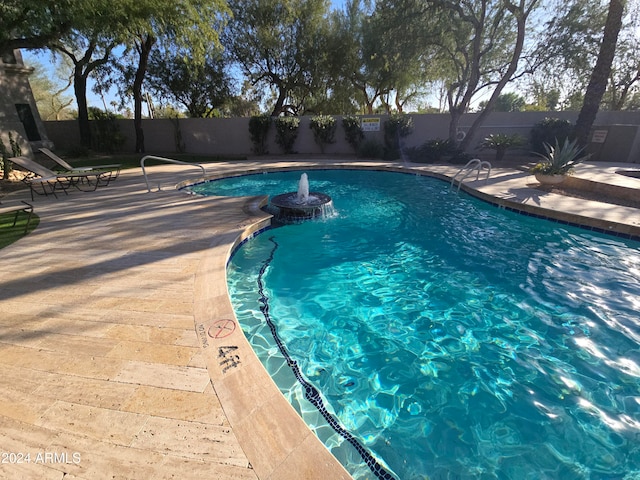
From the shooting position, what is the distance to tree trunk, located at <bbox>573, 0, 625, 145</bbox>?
971 cm

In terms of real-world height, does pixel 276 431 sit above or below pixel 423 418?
above

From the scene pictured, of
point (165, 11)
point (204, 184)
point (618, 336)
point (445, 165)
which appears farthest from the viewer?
point (445, 165)

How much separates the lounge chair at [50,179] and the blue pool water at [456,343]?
228 inches

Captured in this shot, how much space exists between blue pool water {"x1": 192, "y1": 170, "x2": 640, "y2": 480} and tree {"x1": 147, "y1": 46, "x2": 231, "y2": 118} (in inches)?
645

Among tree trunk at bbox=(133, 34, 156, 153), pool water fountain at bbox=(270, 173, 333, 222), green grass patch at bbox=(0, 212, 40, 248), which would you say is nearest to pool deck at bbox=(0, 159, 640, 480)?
green grass patch at bbox=(0, 212, 40, 248)

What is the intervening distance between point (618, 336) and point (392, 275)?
98.0 inches

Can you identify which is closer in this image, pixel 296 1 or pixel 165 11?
pixel 165 11

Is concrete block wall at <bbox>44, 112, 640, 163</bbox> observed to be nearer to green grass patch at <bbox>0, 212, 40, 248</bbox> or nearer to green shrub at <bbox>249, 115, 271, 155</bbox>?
green shrub at <bbox>249, 115, 271, 155</bbox>

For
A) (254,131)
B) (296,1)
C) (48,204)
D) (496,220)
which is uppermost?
(296,1)

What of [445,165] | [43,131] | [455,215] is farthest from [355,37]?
[43,131]

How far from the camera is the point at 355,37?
16.7 metres

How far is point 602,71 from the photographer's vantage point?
33.6 ft

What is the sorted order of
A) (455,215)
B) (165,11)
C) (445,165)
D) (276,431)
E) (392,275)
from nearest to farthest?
(276,431) → (392,275) → (455,215) → (165,11) → (445,165)

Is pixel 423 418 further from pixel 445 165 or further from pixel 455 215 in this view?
pixel 445 165
